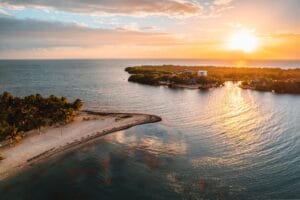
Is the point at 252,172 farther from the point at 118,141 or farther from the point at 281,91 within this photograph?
the point at 281,91

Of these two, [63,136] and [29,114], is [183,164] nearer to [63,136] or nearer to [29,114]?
[63,136]

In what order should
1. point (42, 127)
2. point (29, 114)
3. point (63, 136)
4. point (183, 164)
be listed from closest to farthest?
point (183, 164), point (29, 114), point (63, 136), point (42, 127)

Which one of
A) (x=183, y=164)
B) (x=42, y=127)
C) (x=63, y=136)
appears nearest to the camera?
(x=183, y=164)

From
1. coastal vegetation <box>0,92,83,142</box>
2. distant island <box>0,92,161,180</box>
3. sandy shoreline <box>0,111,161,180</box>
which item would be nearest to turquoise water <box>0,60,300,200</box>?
sandy shoreline <box>0,111,161,180</box>

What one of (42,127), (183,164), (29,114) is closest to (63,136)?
(42,127)

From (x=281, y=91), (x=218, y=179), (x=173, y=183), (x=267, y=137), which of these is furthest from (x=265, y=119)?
(x=281, y=91)

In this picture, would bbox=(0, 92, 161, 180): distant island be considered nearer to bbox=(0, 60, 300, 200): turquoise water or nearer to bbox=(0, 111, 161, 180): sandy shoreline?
bbox=(0, 111, 161, 180): sandy shoreline

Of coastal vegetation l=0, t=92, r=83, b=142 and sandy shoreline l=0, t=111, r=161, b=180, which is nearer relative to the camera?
sandy shoreline l=0, t=111, r=161, b=180

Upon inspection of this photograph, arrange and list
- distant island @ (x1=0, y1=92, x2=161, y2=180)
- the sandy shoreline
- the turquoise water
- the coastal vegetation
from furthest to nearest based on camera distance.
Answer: the coastal vegetation
distant island @ (x1=0, y1=92, x2=161, y2=180)
the sandy shoreline
the turquoise water
